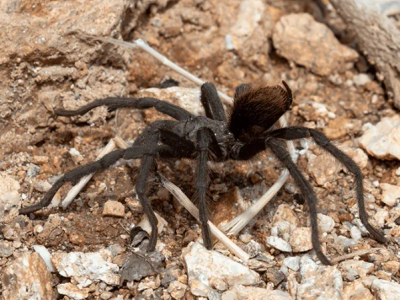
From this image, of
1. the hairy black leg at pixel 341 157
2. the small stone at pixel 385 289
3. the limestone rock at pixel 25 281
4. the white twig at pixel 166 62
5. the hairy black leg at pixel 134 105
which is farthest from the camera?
the white twig at pixel 166 62

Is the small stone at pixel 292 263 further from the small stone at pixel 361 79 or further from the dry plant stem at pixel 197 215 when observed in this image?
the small stone at pixel 361 79

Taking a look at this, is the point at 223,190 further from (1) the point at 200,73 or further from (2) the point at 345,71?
(2) the point at 345,71

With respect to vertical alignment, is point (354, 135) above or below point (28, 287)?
above

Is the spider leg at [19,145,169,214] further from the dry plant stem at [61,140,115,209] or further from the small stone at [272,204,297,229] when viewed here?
the small stone at [272,204,297,229]

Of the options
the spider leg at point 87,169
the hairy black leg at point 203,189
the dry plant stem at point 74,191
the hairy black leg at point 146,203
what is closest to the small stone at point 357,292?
the hairy black leg at point 203,189

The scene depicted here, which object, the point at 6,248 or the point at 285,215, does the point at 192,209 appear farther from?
the point at 6,248

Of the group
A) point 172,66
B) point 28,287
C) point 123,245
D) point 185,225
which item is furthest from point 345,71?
point 28,287
